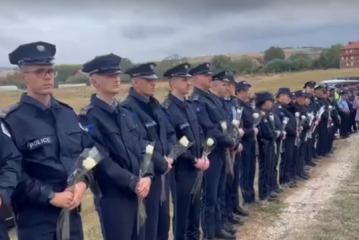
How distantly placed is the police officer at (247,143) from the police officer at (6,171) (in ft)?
17.7

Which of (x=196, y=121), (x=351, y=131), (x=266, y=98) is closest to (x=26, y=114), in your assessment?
(x=196, y=121)

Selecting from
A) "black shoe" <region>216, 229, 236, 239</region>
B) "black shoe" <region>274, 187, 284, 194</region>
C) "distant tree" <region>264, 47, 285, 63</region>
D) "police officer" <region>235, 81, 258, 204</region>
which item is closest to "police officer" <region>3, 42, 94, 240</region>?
"black shoe" <region>216, 229, 236, 239</region>

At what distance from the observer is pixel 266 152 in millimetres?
9375

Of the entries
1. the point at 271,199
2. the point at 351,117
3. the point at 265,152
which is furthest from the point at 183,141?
the point at 351,117

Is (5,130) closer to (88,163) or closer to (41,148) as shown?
(41,148)

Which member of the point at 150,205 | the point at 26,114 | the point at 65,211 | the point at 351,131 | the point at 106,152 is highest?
the point at 26,114

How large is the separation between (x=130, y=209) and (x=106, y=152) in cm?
54

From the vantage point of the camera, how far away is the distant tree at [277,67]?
212 ft

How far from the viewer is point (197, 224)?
6.21m

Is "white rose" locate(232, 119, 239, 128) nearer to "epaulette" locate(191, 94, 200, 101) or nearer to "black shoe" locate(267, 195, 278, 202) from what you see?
"epaulette" locate(191, 94, 200, 101)

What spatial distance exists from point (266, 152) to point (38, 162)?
20.5 ft

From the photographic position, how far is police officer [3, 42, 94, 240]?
361 cm

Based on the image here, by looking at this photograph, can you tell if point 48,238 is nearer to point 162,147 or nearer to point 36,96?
point 36,96

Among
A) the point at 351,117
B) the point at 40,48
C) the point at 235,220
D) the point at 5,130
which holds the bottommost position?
the point at 351,117
